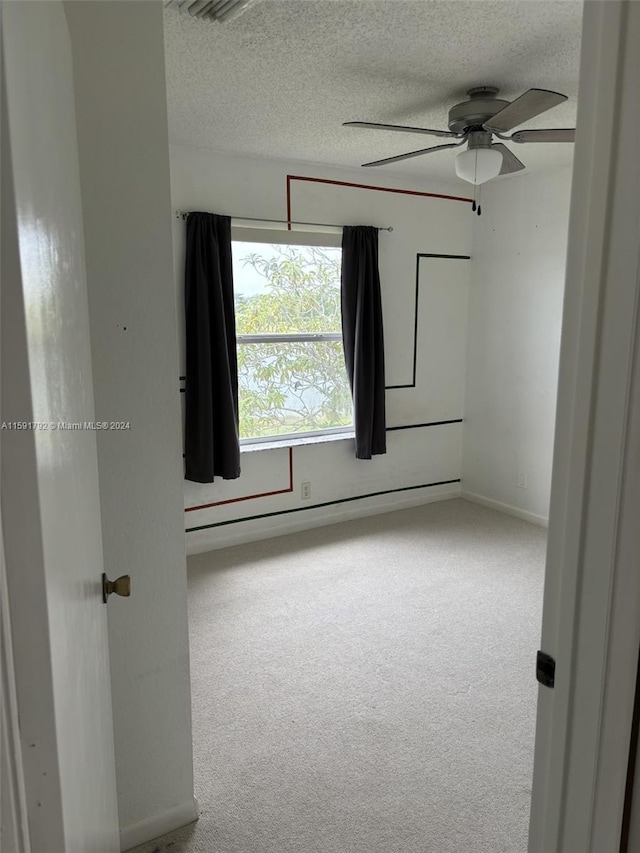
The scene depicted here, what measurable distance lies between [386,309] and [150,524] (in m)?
3.09

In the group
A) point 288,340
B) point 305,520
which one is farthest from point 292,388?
point 305,520

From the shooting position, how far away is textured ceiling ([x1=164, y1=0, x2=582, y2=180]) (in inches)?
75.3

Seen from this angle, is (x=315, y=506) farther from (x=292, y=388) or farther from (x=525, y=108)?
(x=525, y=108)

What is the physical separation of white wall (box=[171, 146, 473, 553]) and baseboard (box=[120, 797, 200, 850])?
2.08m

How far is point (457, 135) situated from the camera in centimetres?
269

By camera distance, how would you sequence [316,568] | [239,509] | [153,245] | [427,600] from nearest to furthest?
[153,245] → [427,600] → [316,568] → [239,509]

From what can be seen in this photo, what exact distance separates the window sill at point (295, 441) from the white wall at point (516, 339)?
3.83ft

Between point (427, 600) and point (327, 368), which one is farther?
point (327, 368)

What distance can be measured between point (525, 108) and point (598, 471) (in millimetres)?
1707

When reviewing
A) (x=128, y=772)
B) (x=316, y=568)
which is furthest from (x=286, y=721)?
(x=316, y=568)

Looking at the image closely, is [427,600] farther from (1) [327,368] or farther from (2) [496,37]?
(2) [496,37]

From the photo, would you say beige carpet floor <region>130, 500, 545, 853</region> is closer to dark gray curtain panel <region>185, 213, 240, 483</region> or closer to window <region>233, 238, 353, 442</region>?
dark gray curtain panel <region>185, 213, 240, 483</region>

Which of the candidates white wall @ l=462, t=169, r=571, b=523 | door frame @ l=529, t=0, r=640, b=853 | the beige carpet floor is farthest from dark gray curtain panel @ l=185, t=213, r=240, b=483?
door frame @ l=529, t=0, r=640, b=853

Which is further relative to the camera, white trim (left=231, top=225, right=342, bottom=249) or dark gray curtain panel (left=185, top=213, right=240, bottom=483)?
white trim (left=231, top=225, right=342, bottom=249)
